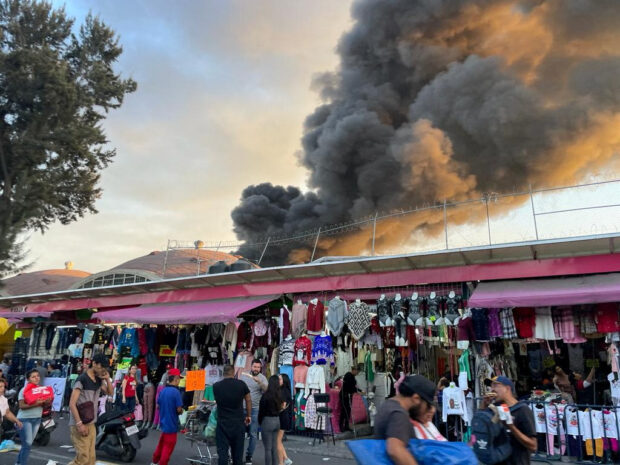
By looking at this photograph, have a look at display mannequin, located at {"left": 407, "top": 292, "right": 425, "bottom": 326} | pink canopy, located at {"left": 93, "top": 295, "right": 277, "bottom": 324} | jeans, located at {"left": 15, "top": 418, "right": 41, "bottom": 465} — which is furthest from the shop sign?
display mannequin, located at {"left": 407, "top": 292, "right": 425, "bottom": 326}

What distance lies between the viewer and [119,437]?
7746 mm

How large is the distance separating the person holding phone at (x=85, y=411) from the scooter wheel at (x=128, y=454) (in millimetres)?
2160

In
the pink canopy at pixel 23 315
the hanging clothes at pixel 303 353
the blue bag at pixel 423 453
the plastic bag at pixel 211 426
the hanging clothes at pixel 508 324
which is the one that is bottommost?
the plastic bag at pixel 211 426

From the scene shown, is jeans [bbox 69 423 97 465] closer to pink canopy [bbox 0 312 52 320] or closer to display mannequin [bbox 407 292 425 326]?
display mannequin [bbox 407 292 425 326]

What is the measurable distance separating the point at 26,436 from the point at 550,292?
828 cm

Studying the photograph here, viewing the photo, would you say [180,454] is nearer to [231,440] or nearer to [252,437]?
[252,437]

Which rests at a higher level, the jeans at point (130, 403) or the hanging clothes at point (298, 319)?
the hanging clothes at point (298, 319)

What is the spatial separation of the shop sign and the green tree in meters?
7.81

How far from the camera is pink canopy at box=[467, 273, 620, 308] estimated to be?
7.38 meters

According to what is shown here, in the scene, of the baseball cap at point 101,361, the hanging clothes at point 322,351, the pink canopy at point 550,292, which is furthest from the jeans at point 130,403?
the pink canopy at point 550,292

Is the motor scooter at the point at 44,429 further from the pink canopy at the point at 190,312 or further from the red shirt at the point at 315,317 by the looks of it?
the red shirt at the point at 315,317

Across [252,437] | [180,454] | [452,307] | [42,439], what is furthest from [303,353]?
[42,439]

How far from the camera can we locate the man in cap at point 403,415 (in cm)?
267

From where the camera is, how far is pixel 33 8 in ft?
54.4
